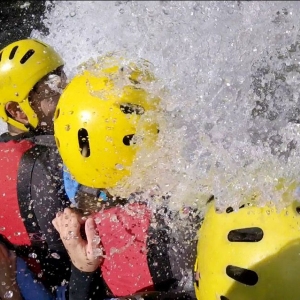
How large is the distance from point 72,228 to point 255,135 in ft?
3.79

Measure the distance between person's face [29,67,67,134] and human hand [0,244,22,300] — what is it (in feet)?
2.92

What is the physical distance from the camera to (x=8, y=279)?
10.4ft

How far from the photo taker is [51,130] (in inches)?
144

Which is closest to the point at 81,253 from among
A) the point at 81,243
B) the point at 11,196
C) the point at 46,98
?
the point at 81,243

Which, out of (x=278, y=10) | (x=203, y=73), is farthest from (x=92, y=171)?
(x=278, y=10)

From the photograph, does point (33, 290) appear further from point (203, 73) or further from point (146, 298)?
point (203, 73)

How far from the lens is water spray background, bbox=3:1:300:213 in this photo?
107 inches

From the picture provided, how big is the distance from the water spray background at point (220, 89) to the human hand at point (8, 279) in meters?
0.97

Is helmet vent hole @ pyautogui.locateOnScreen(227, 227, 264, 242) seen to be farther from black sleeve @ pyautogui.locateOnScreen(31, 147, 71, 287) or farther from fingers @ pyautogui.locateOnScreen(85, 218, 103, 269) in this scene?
black sleeve @ pyautogui.locateOnScreen(31, 147, 71, 287)

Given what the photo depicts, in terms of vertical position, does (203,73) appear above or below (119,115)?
above

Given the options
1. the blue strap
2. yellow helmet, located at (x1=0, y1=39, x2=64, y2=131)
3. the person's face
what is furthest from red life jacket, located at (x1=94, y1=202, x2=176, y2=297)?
yellow helmet, located at (x1=0, y1=39, x2=64, y2=131)

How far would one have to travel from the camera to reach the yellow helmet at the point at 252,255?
2092 mm

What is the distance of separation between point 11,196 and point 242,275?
1.65 meters

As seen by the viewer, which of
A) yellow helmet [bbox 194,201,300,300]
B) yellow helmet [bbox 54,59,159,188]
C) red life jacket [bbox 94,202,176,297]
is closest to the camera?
yellow helmet [bbox 194,201,300,300]
